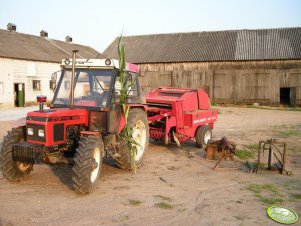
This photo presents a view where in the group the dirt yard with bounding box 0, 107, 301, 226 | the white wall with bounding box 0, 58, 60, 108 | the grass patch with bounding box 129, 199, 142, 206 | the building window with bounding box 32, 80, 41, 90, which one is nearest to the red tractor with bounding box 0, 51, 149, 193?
the dirt yard with bounding box 0, 107, 301, 226

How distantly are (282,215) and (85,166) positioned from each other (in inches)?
119

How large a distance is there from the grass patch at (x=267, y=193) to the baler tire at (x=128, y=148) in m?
2.35

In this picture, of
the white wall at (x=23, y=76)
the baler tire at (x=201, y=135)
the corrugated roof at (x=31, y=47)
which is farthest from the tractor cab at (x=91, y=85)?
the white wall at (x=23, y=76)

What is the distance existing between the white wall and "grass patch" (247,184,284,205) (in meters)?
19.7

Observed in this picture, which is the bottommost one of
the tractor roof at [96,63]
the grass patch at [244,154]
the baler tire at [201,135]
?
the grass patch at [244,154]

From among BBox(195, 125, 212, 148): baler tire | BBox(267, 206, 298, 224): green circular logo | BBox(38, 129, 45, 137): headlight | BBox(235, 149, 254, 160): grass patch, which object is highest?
BBox(38, 129, 45, 137): headlight

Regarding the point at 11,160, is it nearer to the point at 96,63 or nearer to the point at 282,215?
the point at 96,63

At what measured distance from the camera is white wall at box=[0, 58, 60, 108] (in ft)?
71.6

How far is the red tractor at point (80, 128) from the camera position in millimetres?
5297

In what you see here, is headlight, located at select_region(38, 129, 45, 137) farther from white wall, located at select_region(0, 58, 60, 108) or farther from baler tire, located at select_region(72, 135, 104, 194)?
white wall, located at select_region(0, 58, 60, 108)

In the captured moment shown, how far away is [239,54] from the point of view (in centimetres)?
2442

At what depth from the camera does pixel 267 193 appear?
561 centimetres

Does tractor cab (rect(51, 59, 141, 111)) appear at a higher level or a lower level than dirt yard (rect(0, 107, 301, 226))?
higher

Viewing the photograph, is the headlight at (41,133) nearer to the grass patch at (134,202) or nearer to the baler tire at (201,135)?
the grass patch at (134,202)
